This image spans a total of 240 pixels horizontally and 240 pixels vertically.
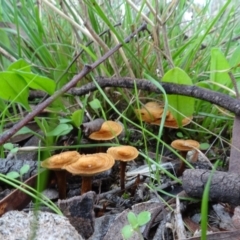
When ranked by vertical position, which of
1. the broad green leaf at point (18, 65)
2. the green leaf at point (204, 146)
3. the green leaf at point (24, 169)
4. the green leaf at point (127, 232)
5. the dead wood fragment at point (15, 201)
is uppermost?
the broad green leaf at point (18, 65)

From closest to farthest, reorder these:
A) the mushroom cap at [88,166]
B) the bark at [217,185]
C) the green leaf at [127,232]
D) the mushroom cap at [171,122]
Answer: the green leaf at [127,232], the bark at [217,185], the mushroom cap at [88,166], the mushroom cap at [171,122]

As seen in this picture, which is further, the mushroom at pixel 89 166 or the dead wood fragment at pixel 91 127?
the dead wood fragment at pixel 91 127

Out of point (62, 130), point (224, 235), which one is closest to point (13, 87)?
point (62, 130)

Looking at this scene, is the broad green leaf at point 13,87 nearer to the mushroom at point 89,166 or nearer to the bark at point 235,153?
the mushroom at point 89,166

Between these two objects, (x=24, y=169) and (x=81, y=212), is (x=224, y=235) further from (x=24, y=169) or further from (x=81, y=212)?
(x=24, y=169)

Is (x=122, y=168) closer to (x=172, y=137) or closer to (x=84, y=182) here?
(x=84, y=182)

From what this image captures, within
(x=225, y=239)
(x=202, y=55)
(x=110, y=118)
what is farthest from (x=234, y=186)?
(x=202, y=55)

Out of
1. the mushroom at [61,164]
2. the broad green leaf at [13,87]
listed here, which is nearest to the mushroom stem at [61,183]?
the mushroom at [61,164]
